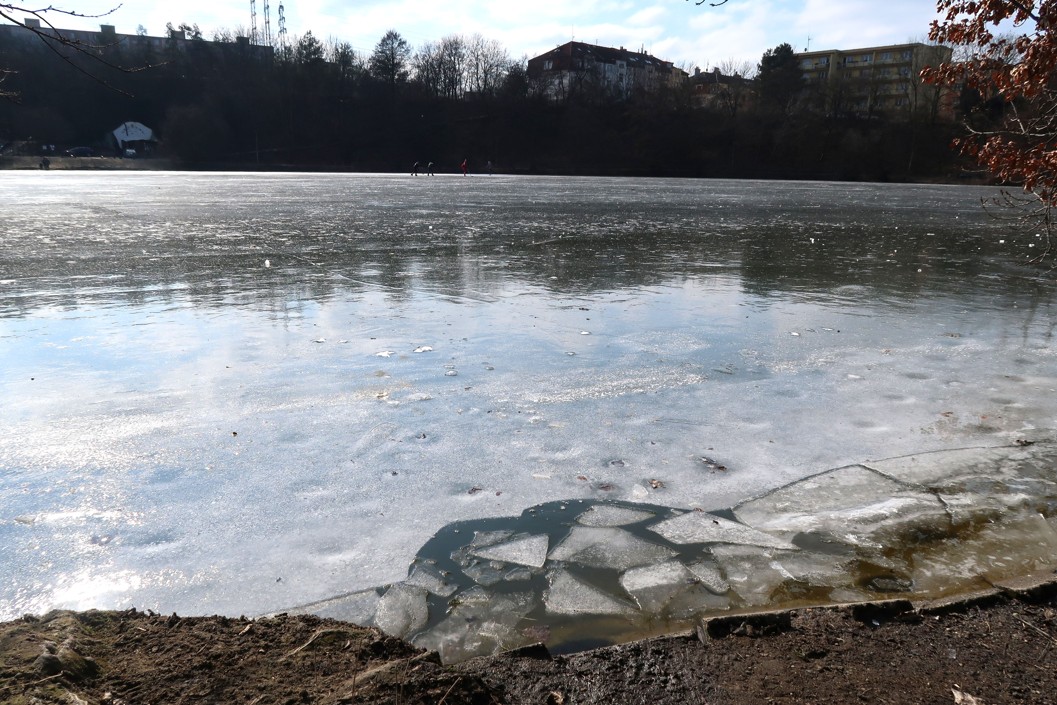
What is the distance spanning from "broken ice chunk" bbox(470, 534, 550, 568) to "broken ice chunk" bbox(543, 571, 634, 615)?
153mm

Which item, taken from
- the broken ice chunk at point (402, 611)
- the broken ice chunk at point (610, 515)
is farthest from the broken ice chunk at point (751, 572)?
the broken ice chunk at point (402, 611)

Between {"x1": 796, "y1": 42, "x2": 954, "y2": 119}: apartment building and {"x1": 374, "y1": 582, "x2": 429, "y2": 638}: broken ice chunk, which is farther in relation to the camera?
{"x1": 796, "y1": 42, "x2": 954, "y2": 119}: apartment building

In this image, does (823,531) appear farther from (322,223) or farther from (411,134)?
(411,134)

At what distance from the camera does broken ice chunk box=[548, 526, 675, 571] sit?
10.1 ft

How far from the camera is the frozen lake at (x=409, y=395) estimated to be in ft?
10.4

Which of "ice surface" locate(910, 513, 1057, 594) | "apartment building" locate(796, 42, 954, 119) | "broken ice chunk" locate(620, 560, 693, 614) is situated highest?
"apartment building" locate(796, 42, 954, 119)

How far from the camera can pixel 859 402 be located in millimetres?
5016

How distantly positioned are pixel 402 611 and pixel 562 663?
69 cm

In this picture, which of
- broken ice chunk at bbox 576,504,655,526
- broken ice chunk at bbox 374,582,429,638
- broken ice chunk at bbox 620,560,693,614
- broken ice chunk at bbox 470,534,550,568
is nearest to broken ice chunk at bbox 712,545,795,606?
broken ice chunk at bbox 620,560,693,614

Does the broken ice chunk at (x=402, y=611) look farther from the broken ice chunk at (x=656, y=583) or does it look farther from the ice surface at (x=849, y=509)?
the ice surface at (x=849, y=509)

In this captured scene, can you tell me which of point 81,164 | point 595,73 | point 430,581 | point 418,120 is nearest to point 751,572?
point 430,581

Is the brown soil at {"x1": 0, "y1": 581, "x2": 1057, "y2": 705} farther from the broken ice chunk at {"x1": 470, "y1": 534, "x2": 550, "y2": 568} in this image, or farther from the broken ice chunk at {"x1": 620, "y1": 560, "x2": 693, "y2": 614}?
the broken ice chunk at {"x1": 470, "y1": 534, "x2": 550, "y2": 568}

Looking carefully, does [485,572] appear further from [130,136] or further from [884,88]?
[884,88]

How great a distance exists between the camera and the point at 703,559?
122 inches
